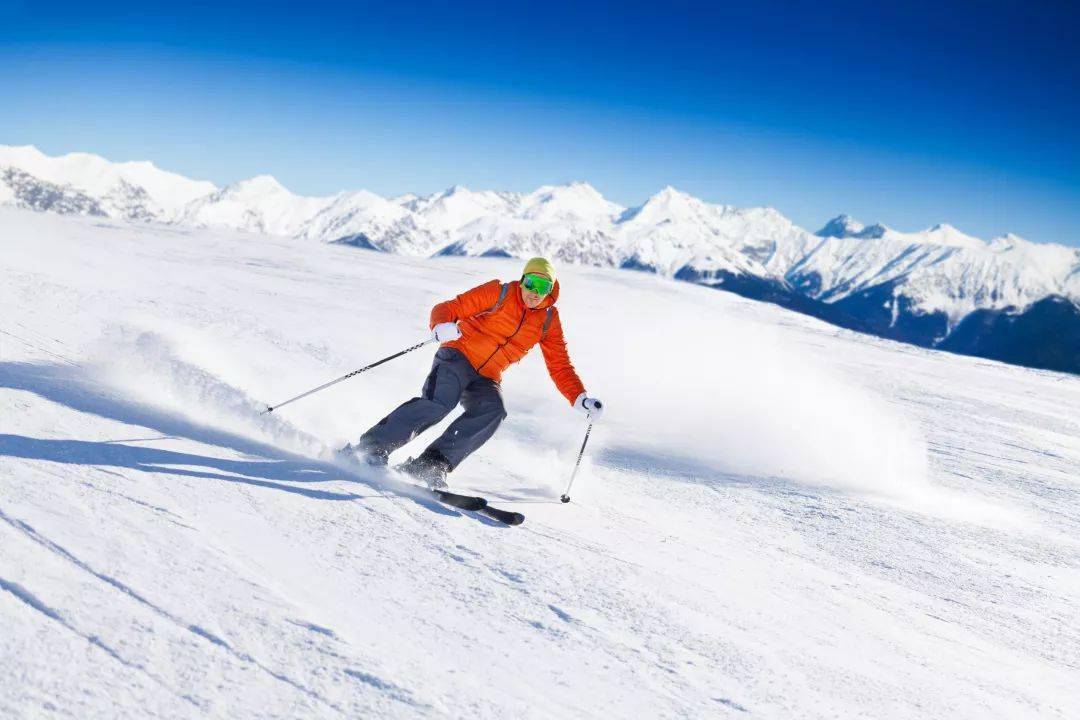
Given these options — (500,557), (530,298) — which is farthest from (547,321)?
(500,557)

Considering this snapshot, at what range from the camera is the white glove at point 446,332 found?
5012mm

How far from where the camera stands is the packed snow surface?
2234 mm

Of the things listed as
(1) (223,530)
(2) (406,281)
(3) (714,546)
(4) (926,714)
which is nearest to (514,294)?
(3) (714,546)

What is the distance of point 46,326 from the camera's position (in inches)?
289

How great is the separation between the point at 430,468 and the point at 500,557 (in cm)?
131

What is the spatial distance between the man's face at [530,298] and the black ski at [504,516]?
1.83m

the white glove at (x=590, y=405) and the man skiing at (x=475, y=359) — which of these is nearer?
the man skiing at (x=475, y=359)

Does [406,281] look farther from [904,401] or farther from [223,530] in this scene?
[223,530]

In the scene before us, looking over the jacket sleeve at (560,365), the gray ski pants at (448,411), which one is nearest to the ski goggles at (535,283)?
the jacket sleeve at (560,365)

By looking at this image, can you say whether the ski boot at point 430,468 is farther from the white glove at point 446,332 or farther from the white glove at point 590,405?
the white glove at point 590,405

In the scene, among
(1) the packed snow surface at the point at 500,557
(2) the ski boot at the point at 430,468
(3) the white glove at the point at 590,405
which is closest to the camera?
(1) the packed snow surface at the point at 500,557

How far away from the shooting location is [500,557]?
3375 mm

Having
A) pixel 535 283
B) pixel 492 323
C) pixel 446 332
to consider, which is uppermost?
pixel 535 283

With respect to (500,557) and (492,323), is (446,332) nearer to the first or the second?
(492,323)
